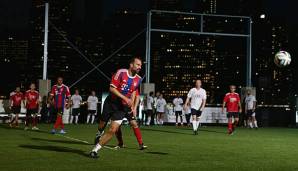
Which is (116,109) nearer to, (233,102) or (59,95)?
(59,95)

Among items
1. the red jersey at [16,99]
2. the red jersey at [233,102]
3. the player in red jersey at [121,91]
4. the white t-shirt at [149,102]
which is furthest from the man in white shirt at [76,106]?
the player in red jersey at [121,91]

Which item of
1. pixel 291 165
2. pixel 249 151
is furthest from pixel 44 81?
pixel 291 165

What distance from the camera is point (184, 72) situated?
134750 millimetres

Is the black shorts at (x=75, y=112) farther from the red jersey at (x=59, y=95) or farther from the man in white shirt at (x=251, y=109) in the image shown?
the red jersey at (x=59, y=95)

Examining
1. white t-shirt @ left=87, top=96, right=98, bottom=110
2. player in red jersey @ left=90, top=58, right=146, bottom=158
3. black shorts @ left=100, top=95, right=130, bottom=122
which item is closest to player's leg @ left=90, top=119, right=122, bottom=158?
player in red jersey @ left=90, top=58, right=146, bottom=158

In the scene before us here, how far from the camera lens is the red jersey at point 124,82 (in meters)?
10.9

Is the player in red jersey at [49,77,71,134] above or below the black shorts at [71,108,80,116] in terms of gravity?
above

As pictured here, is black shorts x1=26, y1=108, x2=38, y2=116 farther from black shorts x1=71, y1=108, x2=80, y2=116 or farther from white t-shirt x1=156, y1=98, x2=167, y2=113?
white t-shirt x1=156, y1=98, x2=167, y2=113

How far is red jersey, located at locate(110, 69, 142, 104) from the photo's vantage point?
1094 cm

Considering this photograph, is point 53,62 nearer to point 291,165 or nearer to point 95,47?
point 95,47

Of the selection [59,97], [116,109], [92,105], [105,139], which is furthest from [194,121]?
[92,105]

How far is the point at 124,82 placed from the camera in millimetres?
11062

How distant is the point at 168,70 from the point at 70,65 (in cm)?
3311

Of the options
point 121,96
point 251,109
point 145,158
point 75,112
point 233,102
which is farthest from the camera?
point 75,112
